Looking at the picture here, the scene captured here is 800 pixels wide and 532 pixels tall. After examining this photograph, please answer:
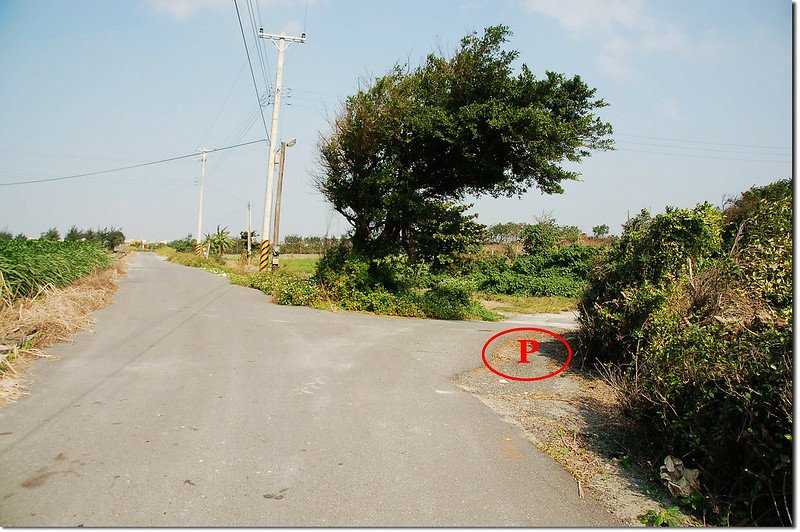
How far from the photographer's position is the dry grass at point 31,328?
600 centimetres

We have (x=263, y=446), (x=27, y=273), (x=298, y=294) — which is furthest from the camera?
(x=298, y=294)

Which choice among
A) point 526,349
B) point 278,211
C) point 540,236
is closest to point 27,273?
point 526,349

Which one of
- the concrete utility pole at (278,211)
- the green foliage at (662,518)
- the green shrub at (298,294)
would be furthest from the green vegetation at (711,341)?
the concrete utility pole at (278,211)

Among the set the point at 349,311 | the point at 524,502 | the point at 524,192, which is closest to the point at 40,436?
the point at 524,502

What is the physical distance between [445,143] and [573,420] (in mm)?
11633

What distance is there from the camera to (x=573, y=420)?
5.57 metres

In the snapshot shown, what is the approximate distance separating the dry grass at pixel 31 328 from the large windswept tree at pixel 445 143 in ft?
28.3

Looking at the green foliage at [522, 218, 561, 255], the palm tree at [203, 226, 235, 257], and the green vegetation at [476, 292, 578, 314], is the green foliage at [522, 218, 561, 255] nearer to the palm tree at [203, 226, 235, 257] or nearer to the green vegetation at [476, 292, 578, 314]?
the green vegetation at [476, 292, 578, 314]

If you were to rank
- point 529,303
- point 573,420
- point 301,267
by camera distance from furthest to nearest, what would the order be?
point 301,267 < point 529,303 < point 573,420

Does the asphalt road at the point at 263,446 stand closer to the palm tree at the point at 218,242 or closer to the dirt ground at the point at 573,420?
the dirt ground at the point at 573,420

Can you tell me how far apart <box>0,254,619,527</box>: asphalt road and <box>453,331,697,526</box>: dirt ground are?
0.20 metres

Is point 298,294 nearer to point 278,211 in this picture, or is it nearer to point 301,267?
point 278,211

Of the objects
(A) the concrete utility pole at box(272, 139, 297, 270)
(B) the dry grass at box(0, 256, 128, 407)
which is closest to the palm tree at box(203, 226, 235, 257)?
(A) the concrete utility pole at box(272, 139, 297, 270)

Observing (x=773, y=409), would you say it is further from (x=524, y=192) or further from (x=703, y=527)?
(x=524, y=192)
